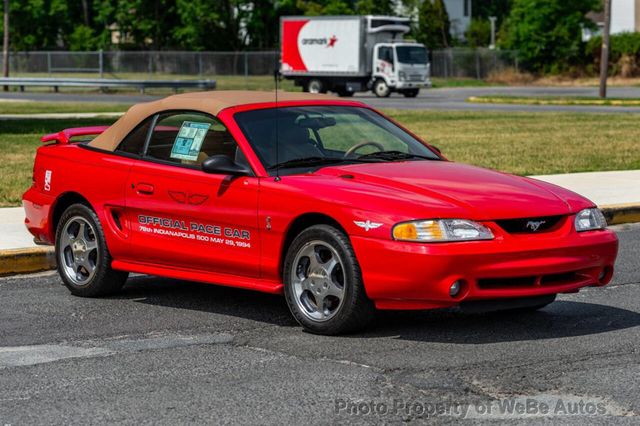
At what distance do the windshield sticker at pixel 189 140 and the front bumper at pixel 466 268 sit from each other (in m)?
Result: 1.66

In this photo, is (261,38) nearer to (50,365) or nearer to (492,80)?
(492,80)

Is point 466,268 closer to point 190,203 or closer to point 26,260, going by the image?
point 190,203

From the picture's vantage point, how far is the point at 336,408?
5828 mm

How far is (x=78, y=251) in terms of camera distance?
29.6ft

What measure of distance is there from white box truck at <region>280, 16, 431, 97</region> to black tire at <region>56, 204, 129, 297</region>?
4208 centimetres

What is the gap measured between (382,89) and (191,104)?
43.2 m

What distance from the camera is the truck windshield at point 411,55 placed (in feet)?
169

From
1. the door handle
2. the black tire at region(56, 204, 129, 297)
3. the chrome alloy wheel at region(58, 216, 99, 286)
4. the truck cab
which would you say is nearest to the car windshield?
the door handle

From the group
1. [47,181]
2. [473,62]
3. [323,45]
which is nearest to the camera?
[47,181]

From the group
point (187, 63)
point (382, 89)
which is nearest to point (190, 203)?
point (382, 89)

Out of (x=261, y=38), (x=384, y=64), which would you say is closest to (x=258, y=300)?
(x=384, y=64)

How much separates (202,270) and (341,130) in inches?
50.1

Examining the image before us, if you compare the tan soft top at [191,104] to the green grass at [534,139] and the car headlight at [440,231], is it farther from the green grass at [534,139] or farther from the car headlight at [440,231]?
the green grass at [534,139]

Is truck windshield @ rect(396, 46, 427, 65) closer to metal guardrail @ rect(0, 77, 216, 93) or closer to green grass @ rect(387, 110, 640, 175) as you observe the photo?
metal guardrail @ rect(0, 77, 216, 93)
